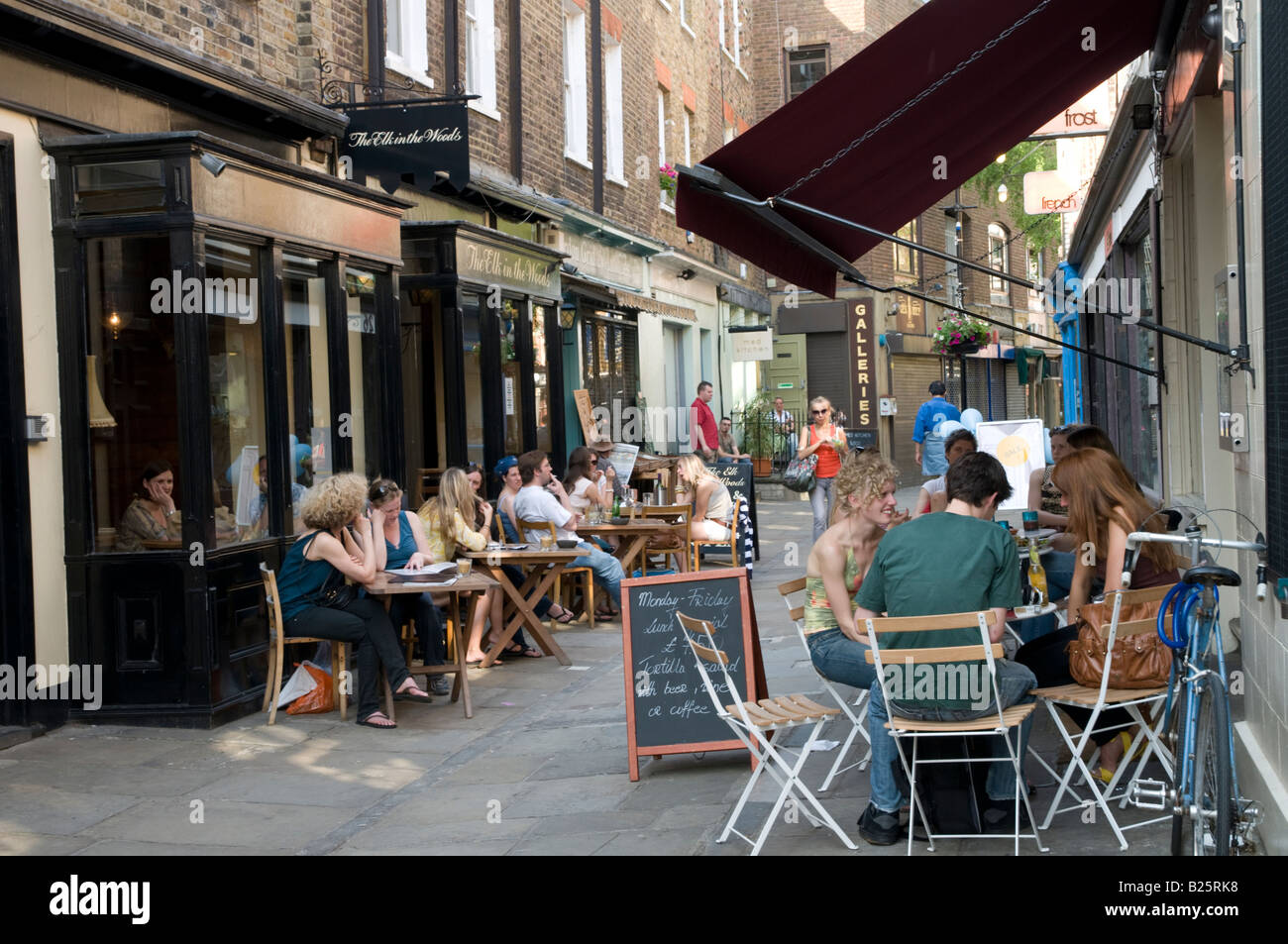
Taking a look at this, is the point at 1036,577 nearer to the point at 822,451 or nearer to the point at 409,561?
the point at 409,561

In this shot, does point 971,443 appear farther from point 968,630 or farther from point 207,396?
point 207,396

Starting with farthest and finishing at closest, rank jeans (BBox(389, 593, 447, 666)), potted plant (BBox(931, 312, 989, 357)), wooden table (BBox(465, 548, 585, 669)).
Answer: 1. potted plant (BBox(931, 312, 989, 357))
2. wooden table (BBox(465, 548, 585, 669))
3. jeans (BBox(389, 593, 447, 666))

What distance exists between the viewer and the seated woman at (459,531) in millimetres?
9930

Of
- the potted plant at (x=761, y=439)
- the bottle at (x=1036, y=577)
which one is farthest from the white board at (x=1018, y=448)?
the potted plant at (x=761, y=439)

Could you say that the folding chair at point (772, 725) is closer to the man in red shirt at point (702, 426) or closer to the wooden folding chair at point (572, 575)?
the wooden folding chair at point (572, 575)

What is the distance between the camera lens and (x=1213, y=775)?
14.1 ft

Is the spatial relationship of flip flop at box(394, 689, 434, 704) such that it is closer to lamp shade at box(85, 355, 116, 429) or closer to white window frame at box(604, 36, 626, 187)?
lamp shade at box(85, 355, 116, 429)

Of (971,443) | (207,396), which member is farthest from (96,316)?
(971,443)

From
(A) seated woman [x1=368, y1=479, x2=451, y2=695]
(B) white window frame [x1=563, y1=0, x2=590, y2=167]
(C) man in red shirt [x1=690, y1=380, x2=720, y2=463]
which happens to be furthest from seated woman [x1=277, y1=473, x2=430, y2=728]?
(C) man in red shirt [x1=690, y1=380, x2=720, y2=463]

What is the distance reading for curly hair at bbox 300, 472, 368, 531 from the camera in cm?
822

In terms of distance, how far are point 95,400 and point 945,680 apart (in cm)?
546

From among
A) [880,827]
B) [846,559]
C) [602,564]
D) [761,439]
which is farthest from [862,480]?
[761,439]

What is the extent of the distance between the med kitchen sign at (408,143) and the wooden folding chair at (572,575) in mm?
2794

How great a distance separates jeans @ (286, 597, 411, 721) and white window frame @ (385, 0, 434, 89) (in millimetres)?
6445
